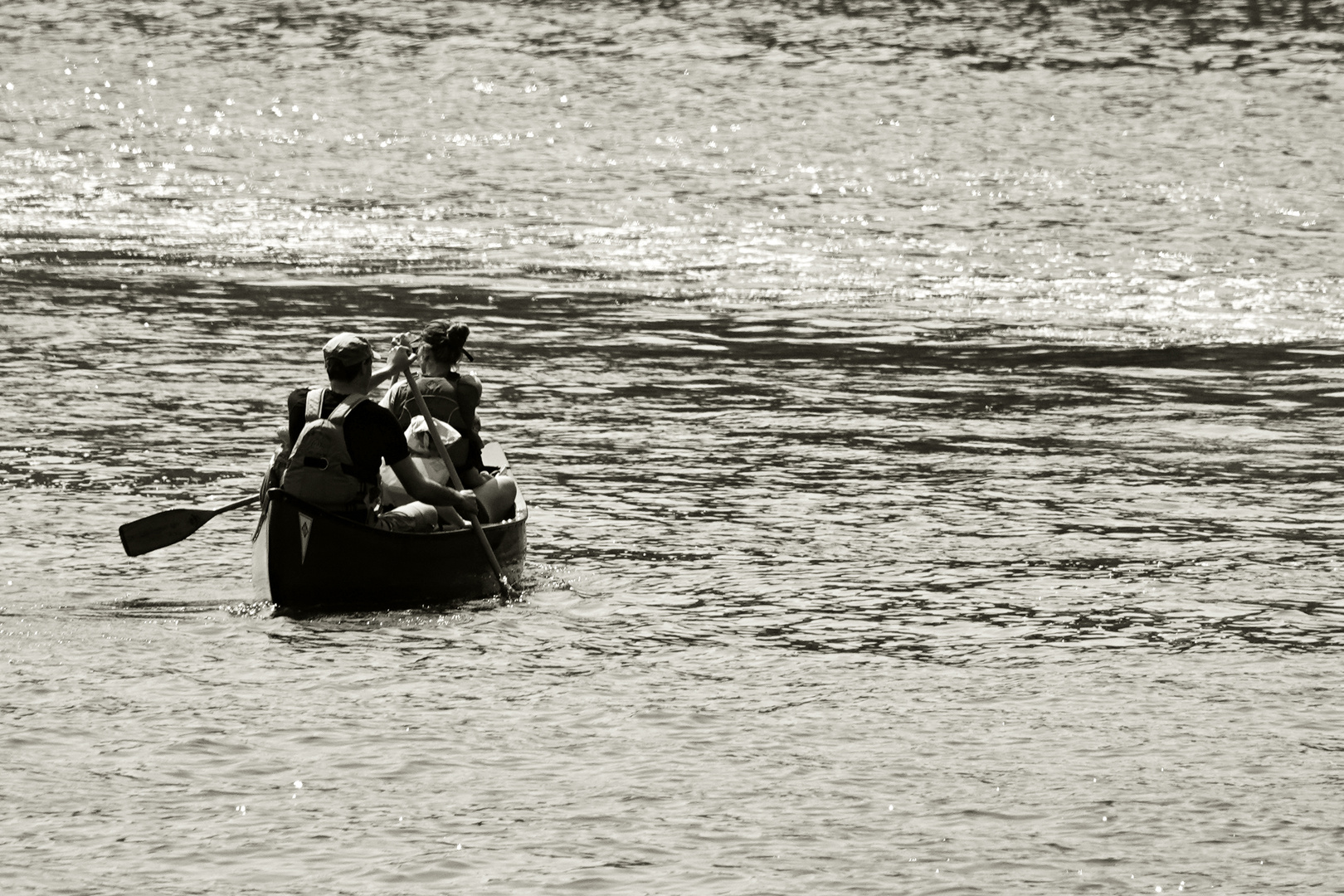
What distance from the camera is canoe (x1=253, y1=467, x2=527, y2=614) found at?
→ 40.2 feet

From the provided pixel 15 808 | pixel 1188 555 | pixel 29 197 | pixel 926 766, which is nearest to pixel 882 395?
pixel 1188 555

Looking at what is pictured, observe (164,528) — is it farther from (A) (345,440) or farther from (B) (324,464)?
(A) (345,440)

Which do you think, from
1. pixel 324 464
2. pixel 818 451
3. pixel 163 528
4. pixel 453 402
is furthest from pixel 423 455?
pixel 818 451

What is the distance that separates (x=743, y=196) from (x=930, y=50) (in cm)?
1069

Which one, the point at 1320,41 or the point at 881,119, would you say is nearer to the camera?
the point at 881,119

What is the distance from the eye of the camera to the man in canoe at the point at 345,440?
12.1 meters

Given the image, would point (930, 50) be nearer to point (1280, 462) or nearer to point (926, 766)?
point (1280, 462)

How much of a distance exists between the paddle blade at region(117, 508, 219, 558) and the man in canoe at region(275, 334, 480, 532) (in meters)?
1.01

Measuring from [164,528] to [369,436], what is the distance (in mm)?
1990

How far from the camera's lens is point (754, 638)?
1256cm

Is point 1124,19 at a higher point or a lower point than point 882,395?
higher

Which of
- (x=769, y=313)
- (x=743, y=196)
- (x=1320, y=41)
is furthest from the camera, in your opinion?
(x=1320, y=41)

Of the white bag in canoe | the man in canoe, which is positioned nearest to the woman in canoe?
the white bag in canoe

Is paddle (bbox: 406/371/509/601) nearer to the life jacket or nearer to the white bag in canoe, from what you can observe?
the white bag in canoe
